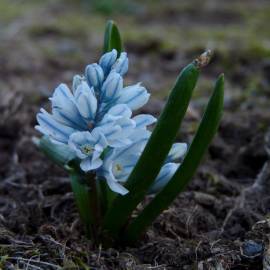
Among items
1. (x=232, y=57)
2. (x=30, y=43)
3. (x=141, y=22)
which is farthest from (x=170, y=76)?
(x=141, y=22)

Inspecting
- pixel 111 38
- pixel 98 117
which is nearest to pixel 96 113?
pixel 98 117

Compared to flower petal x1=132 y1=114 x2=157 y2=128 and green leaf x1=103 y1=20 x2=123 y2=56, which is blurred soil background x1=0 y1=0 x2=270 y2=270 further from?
green leaf x1=103 y1=20 x2=123 y2=56

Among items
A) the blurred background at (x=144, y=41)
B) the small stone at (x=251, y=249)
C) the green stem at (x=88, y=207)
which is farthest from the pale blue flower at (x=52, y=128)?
the blurred background at (x=144, y=41)

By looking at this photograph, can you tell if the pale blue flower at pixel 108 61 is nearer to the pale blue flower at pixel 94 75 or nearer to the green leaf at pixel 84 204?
the pale blue flower at pixel 94 75

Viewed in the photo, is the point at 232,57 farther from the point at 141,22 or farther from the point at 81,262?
the point at 81,262

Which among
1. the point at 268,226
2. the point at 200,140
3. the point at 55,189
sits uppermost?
the point at 200,140

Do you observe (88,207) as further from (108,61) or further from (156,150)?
(108,61)
